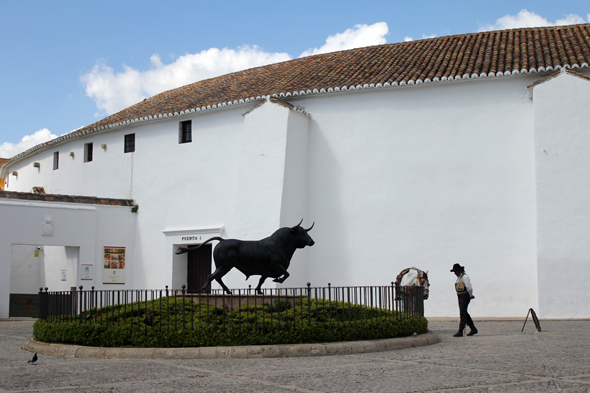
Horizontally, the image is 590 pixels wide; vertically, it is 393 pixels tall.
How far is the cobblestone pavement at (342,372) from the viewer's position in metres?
5.85

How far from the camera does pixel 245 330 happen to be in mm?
8398

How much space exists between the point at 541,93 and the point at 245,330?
35.6 feet

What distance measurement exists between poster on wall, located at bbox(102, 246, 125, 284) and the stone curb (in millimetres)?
11608

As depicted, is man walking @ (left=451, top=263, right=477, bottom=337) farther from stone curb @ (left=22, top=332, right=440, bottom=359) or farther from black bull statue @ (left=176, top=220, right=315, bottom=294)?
black bull statue @ (left=176, top=220, right=315, bottom=294)

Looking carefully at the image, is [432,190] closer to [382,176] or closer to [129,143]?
[382,176]

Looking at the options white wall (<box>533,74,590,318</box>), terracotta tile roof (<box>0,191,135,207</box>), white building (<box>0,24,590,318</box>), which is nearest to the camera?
white wall (<box>533,74,590,318</box>)

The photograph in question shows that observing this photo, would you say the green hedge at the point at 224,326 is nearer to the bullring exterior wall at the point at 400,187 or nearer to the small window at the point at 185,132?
the bullring exterior wall at the point at 400,187

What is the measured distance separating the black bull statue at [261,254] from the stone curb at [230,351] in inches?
101

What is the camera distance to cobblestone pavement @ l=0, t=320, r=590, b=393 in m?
5.85

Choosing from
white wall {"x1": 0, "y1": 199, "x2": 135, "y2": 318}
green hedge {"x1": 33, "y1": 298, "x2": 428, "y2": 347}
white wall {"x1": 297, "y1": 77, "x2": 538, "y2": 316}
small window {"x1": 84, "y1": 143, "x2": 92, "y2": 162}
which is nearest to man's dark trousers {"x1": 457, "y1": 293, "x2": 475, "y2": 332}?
green hedge {"x1": 33, "y1": 298, "x2": 428, "y2": 347}

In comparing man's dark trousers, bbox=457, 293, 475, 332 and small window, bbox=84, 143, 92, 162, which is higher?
small window, bbox=84, 143, 92, 162

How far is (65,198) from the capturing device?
65.6 feet

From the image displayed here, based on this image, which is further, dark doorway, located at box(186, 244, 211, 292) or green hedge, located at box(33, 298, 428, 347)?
dark doorway, located at box(186, 244, 211, 292)

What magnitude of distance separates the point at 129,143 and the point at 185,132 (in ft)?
8.68
